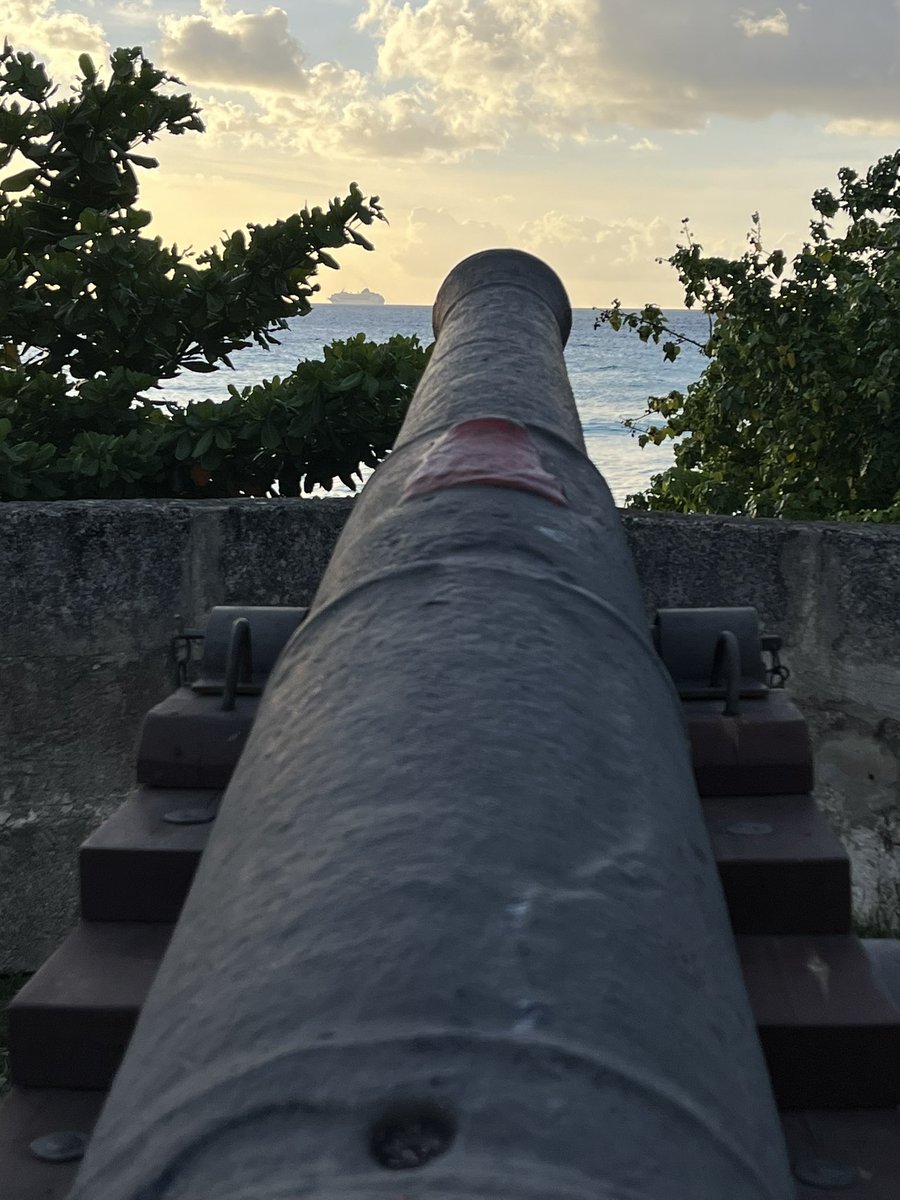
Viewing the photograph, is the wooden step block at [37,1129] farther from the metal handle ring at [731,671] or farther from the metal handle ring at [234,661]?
the metal handle ring at [731,671]

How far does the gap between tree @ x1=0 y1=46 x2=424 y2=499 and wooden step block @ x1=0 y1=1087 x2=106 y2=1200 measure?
2818mm

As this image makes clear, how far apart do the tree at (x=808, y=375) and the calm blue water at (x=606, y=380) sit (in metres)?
8.36

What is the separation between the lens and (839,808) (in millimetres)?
3613

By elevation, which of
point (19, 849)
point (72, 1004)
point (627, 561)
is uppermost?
point (627, 561)

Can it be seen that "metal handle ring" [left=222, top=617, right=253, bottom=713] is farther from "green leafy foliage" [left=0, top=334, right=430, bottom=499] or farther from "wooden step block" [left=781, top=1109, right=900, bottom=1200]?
"green leafy foliage" [left=0, top=334, right=430, bottom=499]

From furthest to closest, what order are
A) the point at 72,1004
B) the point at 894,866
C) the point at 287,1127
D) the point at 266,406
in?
the point at 266,406, the point at 894,866, the point at 72,1004, the point at 287,1127

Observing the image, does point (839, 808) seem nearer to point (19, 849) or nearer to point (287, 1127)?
point (19, 849)

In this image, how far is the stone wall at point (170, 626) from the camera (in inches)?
140

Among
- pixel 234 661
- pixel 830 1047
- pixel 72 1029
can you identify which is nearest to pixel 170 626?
pixel 234 661

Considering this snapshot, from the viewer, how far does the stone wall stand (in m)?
3.55

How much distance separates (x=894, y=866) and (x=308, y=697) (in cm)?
260

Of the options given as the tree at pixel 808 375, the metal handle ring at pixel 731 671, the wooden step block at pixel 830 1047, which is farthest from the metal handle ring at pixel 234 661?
the tree at pixel 808 375

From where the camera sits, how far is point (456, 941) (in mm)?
943

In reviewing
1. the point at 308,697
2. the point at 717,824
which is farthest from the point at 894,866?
the point at 308,697
